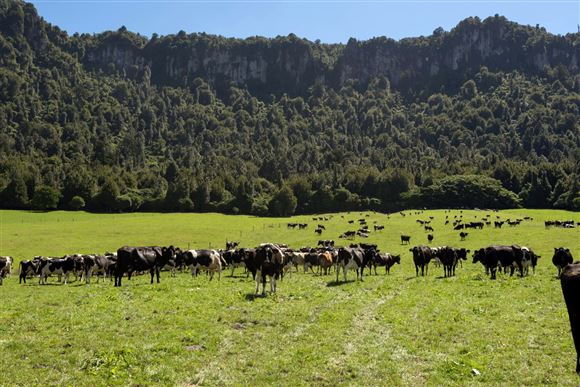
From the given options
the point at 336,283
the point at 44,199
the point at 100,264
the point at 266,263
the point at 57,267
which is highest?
the point at 44,199

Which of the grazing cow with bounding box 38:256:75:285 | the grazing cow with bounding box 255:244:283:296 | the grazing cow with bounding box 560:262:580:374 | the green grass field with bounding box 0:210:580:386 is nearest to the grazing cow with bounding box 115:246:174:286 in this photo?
the green grass field with bounding box 0:210:580:386

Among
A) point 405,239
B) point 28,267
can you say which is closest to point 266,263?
point 28,267

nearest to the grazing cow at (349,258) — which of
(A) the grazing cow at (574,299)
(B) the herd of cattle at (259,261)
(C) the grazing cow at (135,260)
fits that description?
(B) the herd of cattle at (259,261)

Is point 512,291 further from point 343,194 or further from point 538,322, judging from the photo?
point 343,194

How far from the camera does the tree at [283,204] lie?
138988mm

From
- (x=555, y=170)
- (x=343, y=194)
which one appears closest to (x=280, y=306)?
(x=343, y=194)

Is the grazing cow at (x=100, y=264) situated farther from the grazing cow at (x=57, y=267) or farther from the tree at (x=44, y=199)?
the tree at (x=44, y=199)

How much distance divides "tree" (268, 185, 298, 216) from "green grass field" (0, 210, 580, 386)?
4242 inches

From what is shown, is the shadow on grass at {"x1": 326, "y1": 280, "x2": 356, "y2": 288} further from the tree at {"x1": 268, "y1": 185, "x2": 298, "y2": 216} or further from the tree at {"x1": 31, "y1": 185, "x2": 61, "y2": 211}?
the tree at {"x1": 31, "y1": 185, "x2": 61, "y2": 211}

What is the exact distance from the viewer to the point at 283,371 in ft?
42.9

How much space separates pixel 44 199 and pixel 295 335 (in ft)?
434

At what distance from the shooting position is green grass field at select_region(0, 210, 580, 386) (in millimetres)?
12609

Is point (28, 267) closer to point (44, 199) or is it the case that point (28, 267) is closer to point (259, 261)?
point (259, 261)

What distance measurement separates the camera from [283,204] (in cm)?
14000
